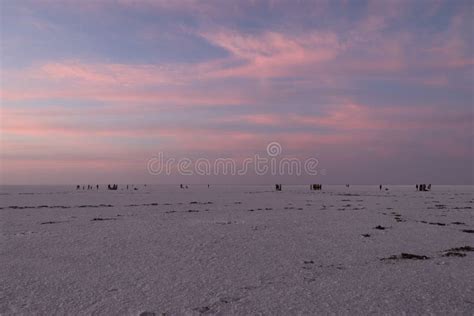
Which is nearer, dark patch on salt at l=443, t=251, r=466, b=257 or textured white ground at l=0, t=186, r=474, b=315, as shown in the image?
textured white ground at l=0, t=186, r=474, b=315

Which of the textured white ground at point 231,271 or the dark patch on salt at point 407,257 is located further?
the dark patch on salt at point 407,257

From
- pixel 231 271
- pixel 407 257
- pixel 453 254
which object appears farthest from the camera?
pixel 453 254

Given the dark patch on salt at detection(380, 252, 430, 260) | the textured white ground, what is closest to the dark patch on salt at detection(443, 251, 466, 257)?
the textured white ground

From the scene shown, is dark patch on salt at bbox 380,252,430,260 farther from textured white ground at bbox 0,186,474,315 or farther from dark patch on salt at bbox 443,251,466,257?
dark patch on salt at bbox 443,251,466,257

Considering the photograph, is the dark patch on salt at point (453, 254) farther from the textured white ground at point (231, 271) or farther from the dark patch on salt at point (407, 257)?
the dark patch on salt at point (407, 257)

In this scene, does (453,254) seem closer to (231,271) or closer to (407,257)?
(407,257)

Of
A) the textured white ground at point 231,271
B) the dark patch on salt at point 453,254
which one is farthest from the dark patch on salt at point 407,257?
the dark patch on salt at point 453,254

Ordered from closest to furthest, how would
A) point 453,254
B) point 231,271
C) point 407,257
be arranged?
point 231,271
point 407,257
point 453,254

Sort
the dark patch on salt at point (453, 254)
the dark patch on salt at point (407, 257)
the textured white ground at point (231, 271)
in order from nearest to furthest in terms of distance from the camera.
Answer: the textured white ground at point (231, 271), the dark patch on salt at point (407, 257), the dark patch on salt at point (453, 254)

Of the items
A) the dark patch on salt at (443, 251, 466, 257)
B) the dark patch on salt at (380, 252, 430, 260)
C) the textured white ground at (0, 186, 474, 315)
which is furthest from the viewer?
the dark patch on salt at (443, 251, 466, 257)

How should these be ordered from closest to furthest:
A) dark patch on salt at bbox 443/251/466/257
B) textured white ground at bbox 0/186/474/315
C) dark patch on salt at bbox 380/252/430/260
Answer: textured white ground at bbox 0/186/474/315
dark patch on salt at bbox 380/252/430/260
dark patch on salt at bbox 443/251/466/257

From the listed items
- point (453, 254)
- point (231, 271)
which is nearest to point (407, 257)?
→ point (453, 254)

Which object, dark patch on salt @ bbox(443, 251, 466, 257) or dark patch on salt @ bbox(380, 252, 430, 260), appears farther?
dark patch on salt @ bbox(443, 251, 466, 257)

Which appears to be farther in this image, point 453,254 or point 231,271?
point 453,254
